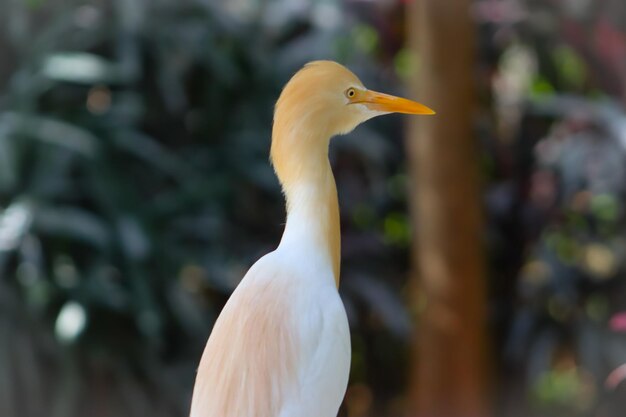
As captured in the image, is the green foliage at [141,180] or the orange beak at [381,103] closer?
the orange beak at [381,103]

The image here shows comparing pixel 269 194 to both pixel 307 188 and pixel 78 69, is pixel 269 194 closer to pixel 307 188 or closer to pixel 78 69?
pixel 78 69

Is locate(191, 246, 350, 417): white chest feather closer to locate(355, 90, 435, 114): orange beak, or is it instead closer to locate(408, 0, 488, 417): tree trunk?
locate(355, 90, 435, 114): orange beak

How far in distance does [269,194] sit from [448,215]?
61cm

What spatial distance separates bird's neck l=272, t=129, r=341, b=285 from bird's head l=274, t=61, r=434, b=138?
0.02 m

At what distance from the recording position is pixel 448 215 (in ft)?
7.60

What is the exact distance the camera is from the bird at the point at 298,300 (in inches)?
44.5

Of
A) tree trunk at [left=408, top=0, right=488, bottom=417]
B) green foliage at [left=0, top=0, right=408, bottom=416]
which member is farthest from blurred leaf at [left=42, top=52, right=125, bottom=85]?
tree trunk at [left=408, top=0, right=488, bottom=417]

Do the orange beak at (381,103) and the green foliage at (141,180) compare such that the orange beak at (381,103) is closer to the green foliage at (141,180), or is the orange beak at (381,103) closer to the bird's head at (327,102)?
the bird's head at (327,102)

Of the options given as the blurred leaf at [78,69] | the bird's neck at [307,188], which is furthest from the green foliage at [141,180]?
the bird's neck at [307,188]

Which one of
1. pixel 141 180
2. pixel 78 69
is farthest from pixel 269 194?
pixel 78 69

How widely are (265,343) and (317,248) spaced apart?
0.41ft

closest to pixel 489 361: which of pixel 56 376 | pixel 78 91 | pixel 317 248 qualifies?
pixel 56 376

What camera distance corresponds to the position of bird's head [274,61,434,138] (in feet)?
3.84

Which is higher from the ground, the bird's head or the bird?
the bird's head
